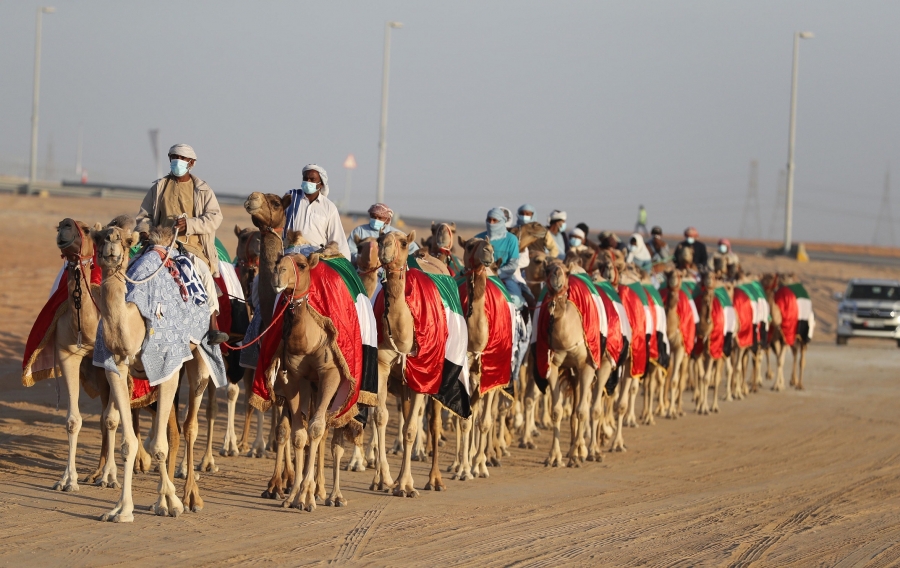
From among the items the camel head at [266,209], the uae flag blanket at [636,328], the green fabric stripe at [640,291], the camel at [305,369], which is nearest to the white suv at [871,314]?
the green fabric stripe at [640,291]

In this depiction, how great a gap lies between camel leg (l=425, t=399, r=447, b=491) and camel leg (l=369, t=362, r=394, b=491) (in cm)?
43

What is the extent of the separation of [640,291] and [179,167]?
7.65 meters

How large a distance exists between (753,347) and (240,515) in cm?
1538

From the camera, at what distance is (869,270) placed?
164ft

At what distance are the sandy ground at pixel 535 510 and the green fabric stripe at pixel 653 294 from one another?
1797mm

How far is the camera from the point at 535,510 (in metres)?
11.0

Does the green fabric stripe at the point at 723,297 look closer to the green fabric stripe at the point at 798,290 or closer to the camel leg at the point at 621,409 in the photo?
the green fabric stripe at the point at 798,290

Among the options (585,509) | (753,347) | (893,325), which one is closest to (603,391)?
(585,509)

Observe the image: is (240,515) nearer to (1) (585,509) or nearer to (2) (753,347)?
(1) (585,509)

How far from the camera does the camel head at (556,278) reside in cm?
1375

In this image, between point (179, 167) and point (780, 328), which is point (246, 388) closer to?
point (179, 167)

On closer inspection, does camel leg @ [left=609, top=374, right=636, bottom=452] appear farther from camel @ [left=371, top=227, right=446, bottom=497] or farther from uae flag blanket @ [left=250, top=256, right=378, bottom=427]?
uae flag blanket @ [left=250, top=256, right=378, bottom=427]

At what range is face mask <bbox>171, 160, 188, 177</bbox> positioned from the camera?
37.6ft

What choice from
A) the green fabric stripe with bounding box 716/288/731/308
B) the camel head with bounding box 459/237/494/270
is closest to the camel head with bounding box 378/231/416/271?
the camel head with bounding box 459/237/494/270
